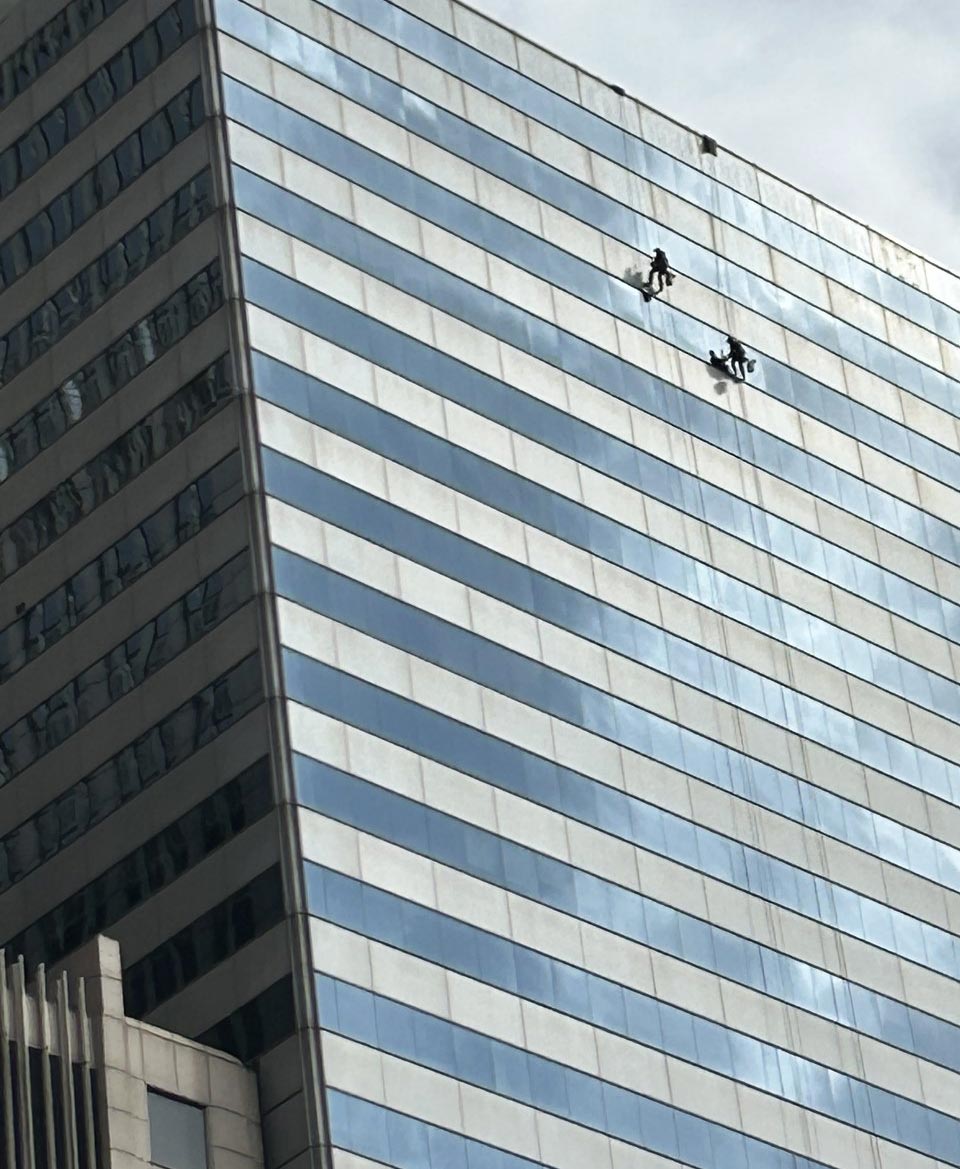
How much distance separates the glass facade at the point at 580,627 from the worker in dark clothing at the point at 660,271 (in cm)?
58

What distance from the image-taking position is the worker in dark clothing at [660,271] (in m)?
116

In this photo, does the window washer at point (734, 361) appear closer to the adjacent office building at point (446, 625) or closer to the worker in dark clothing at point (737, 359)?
the worker in dark clothing at point (737, 359)

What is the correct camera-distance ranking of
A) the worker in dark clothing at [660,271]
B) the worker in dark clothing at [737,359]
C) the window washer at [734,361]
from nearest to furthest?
the worker in dark clothing at [660,271], the window washer at [734,361], the worker in dark clothing at [737,359]

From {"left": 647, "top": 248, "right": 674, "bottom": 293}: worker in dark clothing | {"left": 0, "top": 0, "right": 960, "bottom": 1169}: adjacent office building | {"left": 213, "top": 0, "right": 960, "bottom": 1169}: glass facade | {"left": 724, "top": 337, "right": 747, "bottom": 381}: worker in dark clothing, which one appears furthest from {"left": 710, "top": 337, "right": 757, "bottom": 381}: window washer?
{"left": 647, "top": 248, "right": 674, "bottom": 293}: worker in dark clothing

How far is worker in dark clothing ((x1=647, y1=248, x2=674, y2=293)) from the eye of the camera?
116 meters

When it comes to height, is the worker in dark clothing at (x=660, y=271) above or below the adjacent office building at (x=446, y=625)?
above

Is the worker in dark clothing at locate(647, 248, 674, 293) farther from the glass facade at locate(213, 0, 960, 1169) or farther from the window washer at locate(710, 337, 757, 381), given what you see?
the window washer at locate(710, 337, 757, 381)

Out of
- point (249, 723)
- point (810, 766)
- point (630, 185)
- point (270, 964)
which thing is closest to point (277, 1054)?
point (270, 964)

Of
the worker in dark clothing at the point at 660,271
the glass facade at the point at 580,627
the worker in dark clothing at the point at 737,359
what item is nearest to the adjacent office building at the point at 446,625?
the glass facade at the point at 580,627

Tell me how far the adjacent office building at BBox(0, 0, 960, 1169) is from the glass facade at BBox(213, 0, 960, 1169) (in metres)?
0.17

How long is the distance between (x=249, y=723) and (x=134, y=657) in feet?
20.9

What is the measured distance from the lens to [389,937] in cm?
9362

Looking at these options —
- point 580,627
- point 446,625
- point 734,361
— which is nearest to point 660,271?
point 734,361

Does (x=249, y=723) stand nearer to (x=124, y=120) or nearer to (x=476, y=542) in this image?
(x=476, y=542)
